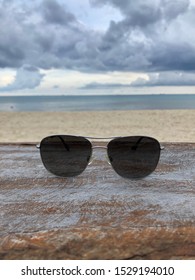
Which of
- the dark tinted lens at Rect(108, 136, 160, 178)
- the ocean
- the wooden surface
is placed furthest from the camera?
the ocean

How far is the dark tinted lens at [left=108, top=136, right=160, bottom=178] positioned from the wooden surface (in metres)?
0.03

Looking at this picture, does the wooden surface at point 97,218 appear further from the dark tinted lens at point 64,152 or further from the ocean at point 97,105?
the ocean at point 97,105

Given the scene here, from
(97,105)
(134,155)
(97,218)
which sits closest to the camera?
(97,218)

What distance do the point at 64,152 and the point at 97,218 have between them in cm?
34

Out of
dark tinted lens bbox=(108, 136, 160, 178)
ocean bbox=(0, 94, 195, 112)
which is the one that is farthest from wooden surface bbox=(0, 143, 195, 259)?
ocean bbox=(0, 94, 195, 112)

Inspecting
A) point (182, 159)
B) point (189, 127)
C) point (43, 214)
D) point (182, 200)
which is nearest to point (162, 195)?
point (182, 200)

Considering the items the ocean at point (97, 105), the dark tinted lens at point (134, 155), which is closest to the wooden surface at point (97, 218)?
the dark tinted lens at point (134, 155)

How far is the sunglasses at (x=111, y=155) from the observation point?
0.89 m

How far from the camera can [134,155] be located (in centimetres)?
92

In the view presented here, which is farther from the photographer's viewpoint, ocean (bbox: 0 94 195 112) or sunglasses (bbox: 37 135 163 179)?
ocean (bbox: 0 94 195 112)

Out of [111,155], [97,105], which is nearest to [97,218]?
[111,155]

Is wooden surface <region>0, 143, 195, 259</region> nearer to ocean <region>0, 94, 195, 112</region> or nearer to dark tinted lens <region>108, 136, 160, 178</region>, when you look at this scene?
dark tinted lens <region>108, 136, 160, 178</region>

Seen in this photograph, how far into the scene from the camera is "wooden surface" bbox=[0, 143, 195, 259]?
0.59 meters

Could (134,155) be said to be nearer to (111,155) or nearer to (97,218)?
(111,155)
